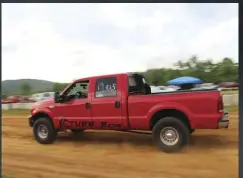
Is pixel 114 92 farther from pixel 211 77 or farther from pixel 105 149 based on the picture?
pixel 211 77

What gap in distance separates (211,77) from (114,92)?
15.0ft

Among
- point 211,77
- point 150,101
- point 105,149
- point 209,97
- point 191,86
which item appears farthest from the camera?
point 211,77

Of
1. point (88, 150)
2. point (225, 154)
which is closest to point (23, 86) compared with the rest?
point (88, 150)

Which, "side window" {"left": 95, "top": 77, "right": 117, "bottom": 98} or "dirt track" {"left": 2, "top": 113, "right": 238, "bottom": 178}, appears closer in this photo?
"dirt track" {"left": 2, "top": 113, "right": 238, "bottom": 178}

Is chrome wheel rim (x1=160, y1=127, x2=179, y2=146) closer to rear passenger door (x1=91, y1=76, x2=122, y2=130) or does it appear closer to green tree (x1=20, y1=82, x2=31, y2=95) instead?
rear passenger door (x1=91, y1=76, x2=122, y2=130)

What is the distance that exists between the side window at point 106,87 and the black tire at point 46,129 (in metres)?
1.41

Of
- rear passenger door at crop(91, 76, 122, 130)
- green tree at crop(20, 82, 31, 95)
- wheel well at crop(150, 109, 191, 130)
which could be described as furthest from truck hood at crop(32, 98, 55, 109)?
wheel well at crop(150, 109, 191, 130)

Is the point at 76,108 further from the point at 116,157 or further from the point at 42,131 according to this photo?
the point at 116,157

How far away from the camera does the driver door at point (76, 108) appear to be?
679 cm

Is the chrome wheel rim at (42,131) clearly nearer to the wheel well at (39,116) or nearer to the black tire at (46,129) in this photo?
the black tire at (46,129)

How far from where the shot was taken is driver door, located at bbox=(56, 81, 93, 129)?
22.3ft

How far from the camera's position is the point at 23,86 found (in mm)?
7824

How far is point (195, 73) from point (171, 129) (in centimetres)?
→ 374

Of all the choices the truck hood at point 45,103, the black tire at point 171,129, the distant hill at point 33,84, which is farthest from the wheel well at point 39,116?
the black tire at point 171,129
